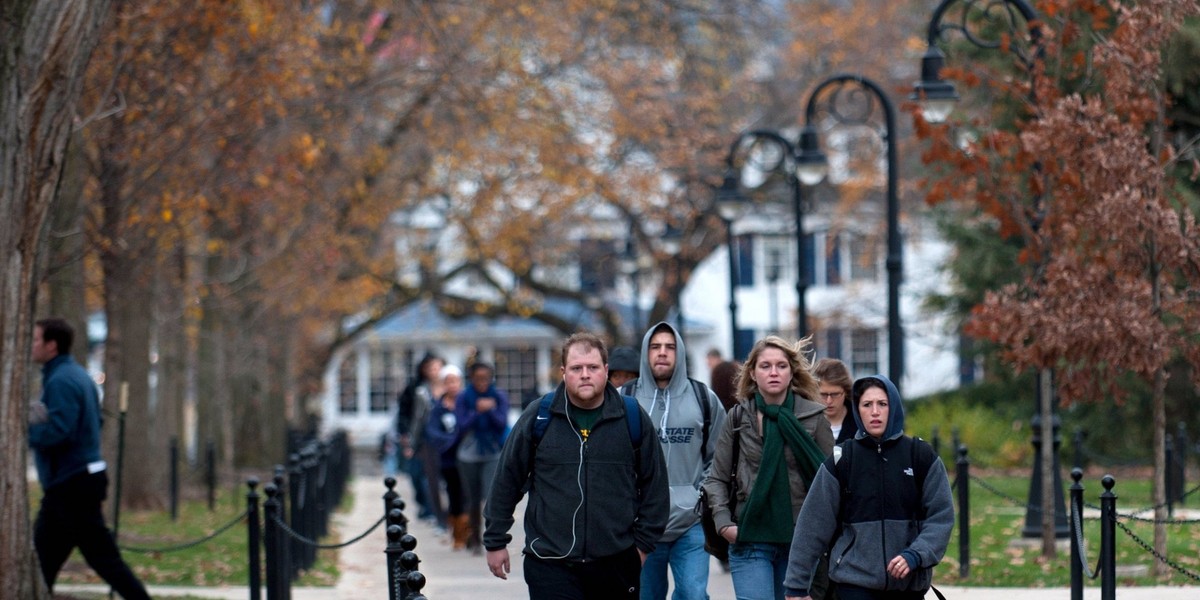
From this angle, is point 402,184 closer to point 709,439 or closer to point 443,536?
point 443,536

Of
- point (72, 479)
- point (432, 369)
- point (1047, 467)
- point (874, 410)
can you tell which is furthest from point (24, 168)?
point (432, 369)

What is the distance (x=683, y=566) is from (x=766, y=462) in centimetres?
106

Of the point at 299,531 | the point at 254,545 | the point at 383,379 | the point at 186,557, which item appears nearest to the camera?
the point at 254,545

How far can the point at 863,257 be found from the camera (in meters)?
38.2

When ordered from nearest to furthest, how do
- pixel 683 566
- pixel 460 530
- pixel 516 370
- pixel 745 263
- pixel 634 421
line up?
pixel 634 421 → pixel 683 566 → pixel 460 530 → pixel 745 263 → pixel 516 370

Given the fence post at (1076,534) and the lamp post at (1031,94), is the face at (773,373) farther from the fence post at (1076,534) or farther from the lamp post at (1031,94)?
the lamp post at (1031,94)

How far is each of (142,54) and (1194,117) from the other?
1402cm

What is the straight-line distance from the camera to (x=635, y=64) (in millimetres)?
30688

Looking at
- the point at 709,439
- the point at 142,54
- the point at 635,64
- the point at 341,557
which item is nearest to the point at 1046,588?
the point at 709,439

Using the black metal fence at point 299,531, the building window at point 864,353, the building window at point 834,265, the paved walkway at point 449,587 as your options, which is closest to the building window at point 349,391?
the building window at point 834,265

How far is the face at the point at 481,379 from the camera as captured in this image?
16172 mm

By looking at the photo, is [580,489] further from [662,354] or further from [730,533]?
[662,354]

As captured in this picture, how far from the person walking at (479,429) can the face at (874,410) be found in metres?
9.25

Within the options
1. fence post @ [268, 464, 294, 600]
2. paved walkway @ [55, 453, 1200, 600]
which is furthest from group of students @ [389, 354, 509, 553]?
fence post @ [268, 464, 294, 600]
